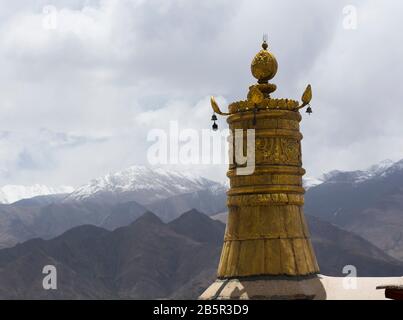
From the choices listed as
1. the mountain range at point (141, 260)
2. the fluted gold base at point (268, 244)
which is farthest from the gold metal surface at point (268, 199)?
the mountain range at point (141, 260)

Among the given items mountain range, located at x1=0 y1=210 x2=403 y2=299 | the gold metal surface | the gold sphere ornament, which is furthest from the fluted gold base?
mountain range, located at x1=0 y1=210 x2=403 y2=299

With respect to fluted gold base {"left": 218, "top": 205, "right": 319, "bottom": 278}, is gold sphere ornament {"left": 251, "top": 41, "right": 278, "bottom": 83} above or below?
above

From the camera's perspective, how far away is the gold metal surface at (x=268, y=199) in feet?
35.9

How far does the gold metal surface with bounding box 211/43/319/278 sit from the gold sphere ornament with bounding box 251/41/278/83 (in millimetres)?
14

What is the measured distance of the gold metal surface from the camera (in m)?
10.9

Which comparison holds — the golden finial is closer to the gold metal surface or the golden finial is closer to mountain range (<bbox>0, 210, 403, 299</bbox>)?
the gold metal surface

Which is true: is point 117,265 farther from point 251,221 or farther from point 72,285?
point 251,221

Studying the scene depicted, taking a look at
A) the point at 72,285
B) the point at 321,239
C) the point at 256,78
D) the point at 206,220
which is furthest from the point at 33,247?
the point at 256,78

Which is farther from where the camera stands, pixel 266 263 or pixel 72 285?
pixel 72 285

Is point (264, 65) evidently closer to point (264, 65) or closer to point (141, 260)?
point (264, 65)

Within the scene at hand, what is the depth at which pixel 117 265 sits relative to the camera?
137 meters

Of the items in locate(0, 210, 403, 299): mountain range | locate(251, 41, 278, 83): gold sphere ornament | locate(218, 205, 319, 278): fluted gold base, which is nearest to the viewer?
locate(218, 205, 319, 278): fluted gold base

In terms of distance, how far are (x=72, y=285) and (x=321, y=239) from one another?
164 feet
